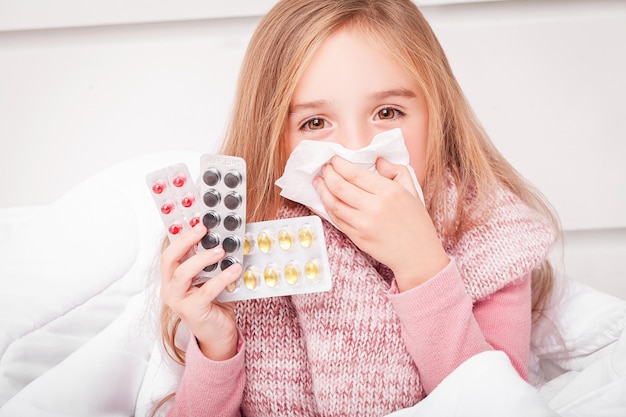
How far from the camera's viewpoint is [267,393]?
26.0 inches

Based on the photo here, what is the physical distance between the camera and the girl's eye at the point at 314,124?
659 millimetres

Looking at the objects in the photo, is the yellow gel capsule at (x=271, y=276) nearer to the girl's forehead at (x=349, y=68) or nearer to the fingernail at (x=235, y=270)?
the fingernail at (x=235, y=270)

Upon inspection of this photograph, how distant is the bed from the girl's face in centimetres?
25

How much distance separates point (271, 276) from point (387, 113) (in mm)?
213

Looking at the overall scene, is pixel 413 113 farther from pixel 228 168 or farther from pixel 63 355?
pixel 63 355

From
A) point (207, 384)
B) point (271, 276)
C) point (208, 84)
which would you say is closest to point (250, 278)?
point (271, 276)

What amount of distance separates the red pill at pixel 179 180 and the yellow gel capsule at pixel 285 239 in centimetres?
10

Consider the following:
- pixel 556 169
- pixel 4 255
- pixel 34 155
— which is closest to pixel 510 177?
pixel 556 169

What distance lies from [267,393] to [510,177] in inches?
15.3

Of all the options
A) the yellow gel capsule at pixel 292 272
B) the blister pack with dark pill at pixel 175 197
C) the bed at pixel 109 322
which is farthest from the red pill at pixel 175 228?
the bed at pixel 109 322

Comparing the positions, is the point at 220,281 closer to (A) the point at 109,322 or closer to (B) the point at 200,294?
(B) the point at 200,294

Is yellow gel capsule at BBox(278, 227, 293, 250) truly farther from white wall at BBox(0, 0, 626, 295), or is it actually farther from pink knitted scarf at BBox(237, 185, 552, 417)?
white wall at BBox(0, 0, 626, 295)

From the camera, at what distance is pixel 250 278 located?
1.92 feet

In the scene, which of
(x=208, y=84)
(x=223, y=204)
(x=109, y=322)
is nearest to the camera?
(x=223, y=204)
